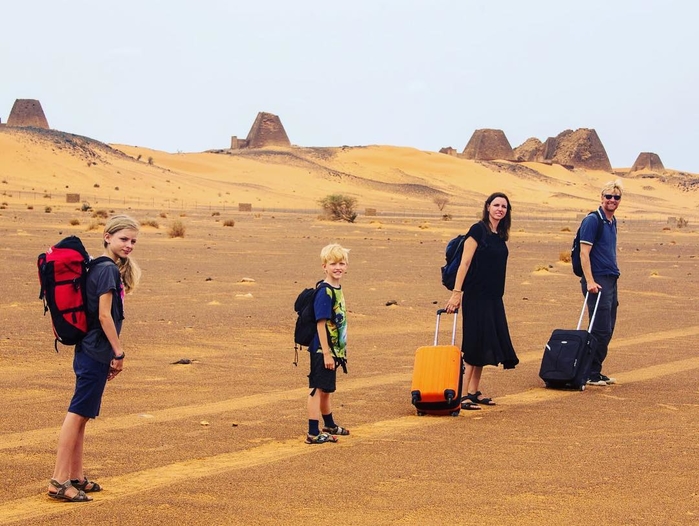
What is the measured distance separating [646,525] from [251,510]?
1.87 metres

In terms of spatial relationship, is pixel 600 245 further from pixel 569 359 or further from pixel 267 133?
pixel 267 133

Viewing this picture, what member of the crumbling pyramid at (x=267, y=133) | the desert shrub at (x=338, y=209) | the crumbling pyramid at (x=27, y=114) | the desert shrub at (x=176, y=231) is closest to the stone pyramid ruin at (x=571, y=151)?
the crumbling pyramid at (x=267, y=133)

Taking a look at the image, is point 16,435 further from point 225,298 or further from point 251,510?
point 225,298

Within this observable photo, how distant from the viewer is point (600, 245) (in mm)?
8969

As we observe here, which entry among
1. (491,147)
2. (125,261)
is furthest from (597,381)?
(491,147)

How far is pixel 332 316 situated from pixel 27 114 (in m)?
131

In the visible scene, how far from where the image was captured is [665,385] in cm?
891

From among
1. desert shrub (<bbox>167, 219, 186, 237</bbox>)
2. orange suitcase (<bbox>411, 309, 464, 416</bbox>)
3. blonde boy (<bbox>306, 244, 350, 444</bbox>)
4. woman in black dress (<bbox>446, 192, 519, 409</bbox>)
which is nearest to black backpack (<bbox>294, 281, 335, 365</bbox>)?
blonde boy (<bbox>306, 244, 350, 444</bbox>)

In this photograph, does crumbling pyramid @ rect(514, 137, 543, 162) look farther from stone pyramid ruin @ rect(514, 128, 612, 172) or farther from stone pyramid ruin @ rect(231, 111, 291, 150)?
stone pyramid ruin @ rect(231, 111, 291, 150)

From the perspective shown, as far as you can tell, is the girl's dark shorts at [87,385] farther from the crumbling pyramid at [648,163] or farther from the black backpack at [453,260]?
the crumbling pyramid at [648,163]

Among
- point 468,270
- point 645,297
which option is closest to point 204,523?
point 468,270

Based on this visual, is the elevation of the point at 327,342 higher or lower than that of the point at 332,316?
lower

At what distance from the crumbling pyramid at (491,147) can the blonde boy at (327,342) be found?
494ft

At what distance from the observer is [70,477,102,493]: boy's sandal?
5406mm
